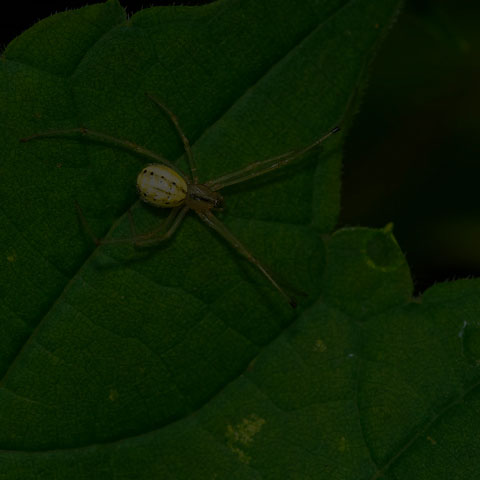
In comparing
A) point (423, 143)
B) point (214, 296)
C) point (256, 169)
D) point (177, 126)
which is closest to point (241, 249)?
point (214, 296)

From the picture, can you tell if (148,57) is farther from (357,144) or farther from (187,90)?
(357,144)

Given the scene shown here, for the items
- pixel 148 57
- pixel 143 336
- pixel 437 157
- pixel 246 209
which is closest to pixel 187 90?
pixel 148 57

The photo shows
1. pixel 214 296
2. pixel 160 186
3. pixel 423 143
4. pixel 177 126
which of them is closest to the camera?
pixel 177 126

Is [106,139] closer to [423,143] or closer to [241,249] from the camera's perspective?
[241,249]

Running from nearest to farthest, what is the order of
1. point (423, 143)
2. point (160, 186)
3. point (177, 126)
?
point (177, 126), point (160, 186), point (423, 143)

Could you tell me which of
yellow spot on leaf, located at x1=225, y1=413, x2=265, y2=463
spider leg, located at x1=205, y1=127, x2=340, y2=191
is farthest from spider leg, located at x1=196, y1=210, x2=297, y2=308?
yellow spot on leaf, located at x1=225, y1=413, x2=265, y2=463

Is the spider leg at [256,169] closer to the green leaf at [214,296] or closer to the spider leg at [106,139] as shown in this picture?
the green leaf at [214,296]

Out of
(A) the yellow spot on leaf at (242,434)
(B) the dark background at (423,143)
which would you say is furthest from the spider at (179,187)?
(B) the dark background at (423,143)
